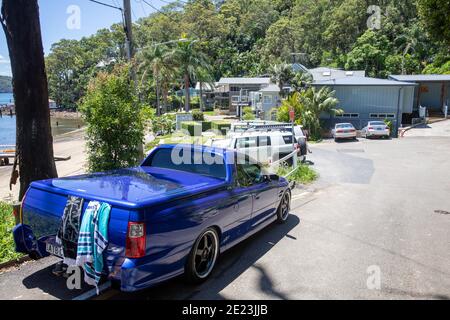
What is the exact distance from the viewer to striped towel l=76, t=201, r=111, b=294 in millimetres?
3822

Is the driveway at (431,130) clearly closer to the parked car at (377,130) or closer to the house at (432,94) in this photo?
the parked car at (377,130)

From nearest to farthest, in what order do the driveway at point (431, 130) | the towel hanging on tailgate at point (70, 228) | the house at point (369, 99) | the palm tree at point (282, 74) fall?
the towel hanging on tailgate at point (70, 228) → the driveway at point (431, 130) → the house at point (369, 99) → the palm tree at point (282, 74)

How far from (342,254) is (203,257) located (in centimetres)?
242

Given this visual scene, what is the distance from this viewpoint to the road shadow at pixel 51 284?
4.29 metres

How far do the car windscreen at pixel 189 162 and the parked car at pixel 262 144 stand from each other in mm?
7679

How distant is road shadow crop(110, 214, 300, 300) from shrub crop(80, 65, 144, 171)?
4612 millimetres

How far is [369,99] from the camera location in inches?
1294

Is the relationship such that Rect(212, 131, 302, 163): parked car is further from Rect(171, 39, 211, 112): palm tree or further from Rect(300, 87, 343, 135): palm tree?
Rect(171, 39, 211, 112): palm tree

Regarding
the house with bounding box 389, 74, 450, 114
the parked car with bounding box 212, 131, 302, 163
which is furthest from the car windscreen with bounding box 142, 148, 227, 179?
the house with bounding box 389, 74, 450, 114

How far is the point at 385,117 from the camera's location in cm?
3244

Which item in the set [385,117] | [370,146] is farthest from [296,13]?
[370,146]

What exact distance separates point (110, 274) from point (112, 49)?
337ft

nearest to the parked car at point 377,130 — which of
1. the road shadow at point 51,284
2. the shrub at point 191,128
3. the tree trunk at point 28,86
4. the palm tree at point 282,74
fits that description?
the palm tree at point 282,74
